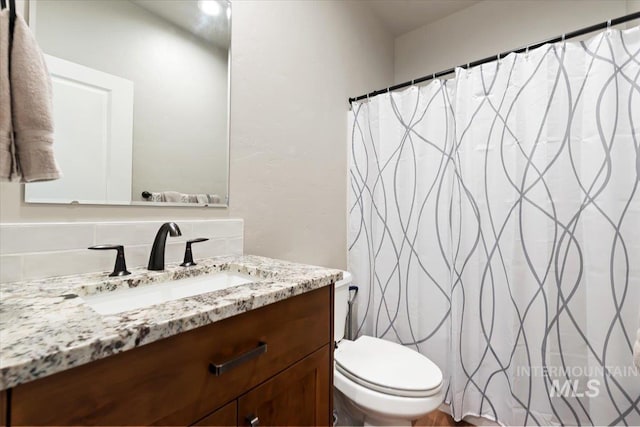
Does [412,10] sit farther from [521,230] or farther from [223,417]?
[223,417]

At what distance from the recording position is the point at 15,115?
51 cm

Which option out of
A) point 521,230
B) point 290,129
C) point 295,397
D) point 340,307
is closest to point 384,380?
point 340,307

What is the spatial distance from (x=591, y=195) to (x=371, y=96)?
1.17m

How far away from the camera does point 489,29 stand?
198 centimetres

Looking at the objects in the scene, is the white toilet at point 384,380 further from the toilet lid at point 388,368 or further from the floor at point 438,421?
the floor at point 438,421

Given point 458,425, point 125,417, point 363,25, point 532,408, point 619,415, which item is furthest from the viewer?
point 363,25

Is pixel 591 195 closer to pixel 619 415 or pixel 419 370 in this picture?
pixel 619 415

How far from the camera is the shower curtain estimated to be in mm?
1120

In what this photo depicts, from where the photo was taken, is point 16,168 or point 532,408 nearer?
point 16,168

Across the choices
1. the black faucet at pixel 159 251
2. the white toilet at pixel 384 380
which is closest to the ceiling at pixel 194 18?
the black faucet at pixel 159 251

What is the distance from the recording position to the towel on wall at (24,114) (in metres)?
0.51

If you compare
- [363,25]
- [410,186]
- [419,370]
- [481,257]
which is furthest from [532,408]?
[363,25]

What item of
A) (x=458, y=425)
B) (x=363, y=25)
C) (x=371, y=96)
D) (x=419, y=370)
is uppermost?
(x=363, y=25)

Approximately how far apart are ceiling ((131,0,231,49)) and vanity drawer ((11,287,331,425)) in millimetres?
1072
